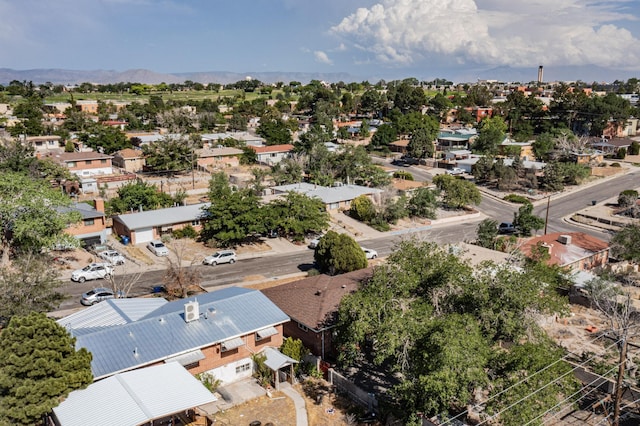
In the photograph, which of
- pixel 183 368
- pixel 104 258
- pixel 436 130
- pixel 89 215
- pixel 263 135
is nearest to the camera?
pixel 183 368

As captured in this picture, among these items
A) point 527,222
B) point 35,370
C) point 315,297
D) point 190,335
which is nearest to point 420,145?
point 527,222

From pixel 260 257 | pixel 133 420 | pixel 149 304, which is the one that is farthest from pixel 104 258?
pixel 133 420

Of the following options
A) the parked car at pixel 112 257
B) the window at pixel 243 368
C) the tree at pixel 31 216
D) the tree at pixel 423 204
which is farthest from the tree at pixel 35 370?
the tree at pixel 423 204

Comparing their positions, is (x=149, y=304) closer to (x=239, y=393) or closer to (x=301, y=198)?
(x=239, y=393)

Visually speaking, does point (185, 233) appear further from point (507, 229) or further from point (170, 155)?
point (507, 229)

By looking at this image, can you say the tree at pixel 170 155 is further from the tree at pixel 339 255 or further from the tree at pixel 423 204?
the tree at pixel 339 255

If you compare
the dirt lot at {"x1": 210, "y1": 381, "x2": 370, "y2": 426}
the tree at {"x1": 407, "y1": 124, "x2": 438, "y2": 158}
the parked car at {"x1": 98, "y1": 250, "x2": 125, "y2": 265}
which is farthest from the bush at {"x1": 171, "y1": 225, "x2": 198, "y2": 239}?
the tree at {"x1": 407, "y1": 124, "x2": 438, "y2": 158}
